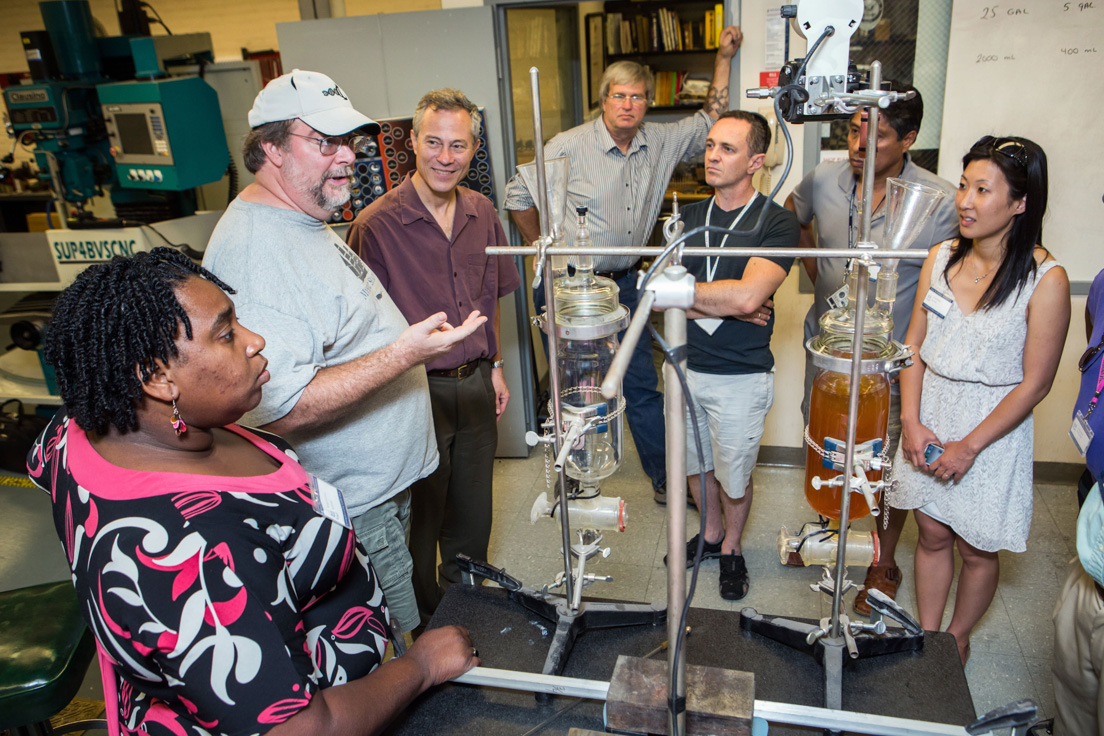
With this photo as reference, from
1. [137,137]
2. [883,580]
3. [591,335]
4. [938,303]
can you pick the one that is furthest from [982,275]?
[137,137]

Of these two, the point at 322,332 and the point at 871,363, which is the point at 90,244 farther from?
the point at 871,363

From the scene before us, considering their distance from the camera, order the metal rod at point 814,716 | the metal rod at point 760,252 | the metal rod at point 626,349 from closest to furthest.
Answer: the metal rod at point 626,349 → the metal rod at point 760,252 → the metal rod at point 814,716

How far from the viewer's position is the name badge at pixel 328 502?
3.81 ft

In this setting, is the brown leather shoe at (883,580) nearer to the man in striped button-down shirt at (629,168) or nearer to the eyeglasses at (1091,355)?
the man in striped button-down shirt at (629,168)

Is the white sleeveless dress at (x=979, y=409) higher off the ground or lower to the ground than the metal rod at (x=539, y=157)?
lower

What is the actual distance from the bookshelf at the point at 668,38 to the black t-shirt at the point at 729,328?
10.7 ft

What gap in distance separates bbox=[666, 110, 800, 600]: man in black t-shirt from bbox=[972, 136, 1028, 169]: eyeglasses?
1.75 feet

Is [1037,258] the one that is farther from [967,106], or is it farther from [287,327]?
[287,327]

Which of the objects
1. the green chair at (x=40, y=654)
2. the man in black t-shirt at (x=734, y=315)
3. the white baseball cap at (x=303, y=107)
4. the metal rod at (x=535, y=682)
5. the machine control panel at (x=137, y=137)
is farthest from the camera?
the machine control panel at (x=137, y=137)

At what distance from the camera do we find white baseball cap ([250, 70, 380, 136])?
1598mm

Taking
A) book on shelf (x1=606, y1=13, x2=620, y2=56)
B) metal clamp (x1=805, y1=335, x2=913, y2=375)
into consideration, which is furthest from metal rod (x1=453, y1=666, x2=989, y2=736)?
book on shelf (x1=606, y1=13, x2=620, y2=56)

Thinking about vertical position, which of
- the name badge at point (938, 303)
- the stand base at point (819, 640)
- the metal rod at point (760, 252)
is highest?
the metal rod at point (760, 252)

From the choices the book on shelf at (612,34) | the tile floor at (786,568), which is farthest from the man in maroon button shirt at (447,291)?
the book on shelf at (612,34)

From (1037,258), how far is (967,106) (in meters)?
1.21
